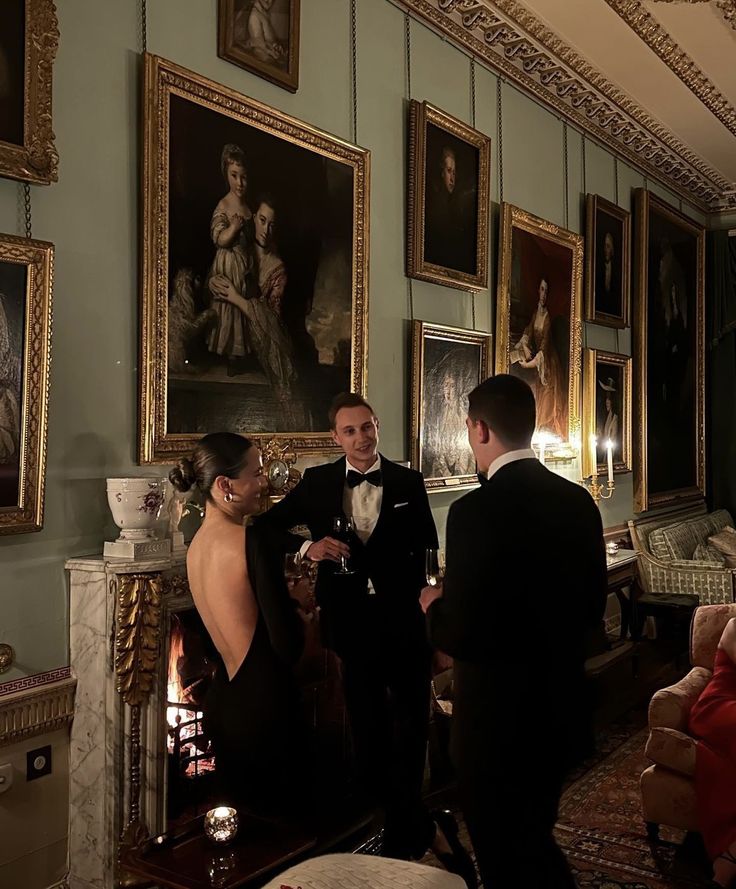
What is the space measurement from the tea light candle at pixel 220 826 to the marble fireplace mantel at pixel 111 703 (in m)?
0.96

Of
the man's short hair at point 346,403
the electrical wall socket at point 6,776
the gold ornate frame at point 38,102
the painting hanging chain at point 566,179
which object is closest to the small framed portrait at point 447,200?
the painting hanging chain at point 566,179

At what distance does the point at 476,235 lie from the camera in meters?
6.80

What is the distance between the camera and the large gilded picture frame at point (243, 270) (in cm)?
432

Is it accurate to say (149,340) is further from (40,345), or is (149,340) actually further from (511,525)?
(511,525)

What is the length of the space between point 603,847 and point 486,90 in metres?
5.35

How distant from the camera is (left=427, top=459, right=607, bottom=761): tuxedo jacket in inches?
123

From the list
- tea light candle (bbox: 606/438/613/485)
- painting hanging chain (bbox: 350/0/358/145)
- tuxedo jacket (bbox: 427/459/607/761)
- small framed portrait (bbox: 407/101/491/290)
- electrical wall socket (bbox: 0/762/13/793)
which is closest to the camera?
tuxedo jacket (bbox: 427/459/607/761)

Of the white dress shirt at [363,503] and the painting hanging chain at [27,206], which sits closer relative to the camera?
the painting hanging chain at [27,206]

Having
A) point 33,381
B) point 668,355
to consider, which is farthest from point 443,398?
point 668,355

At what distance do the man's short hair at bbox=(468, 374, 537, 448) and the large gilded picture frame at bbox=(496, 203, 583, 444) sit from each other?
3.90 metres

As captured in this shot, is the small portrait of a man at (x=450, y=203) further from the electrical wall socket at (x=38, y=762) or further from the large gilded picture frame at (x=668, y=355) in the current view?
the electrical wall socket at (x=38, y=762)

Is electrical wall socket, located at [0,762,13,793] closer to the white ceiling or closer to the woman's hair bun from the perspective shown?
the woman's hair bun

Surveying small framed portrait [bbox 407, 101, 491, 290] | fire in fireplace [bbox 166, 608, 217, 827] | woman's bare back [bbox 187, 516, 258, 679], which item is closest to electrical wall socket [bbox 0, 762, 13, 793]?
fire in fireplace [bbox 166, 608, 217, 827]

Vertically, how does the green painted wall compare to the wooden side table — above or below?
above
